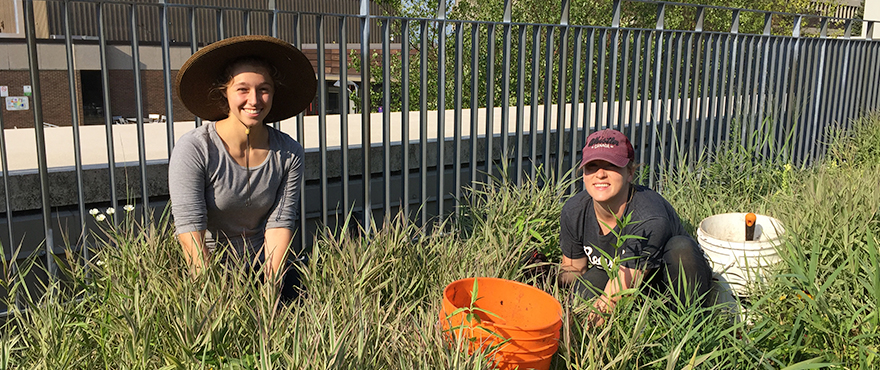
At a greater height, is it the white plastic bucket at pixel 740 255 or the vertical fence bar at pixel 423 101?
the vertical fence bar at pixel 423 101

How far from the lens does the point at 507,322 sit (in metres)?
2.58

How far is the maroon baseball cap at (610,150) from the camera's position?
2936 millimetres

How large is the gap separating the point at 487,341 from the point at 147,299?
44.5 inches

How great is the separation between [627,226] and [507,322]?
777mm

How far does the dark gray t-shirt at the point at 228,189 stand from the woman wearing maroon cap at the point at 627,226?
1243 mm

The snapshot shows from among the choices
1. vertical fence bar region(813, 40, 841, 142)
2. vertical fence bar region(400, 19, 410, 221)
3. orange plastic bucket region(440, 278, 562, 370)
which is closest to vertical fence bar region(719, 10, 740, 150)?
vertical fence bar region(813, 40, 841, 142)

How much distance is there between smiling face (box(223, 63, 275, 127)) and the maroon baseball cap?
1345 mm

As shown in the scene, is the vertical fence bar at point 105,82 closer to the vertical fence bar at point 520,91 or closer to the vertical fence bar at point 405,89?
the vertical fence bar at point 405,89

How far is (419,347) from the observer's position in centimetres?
214

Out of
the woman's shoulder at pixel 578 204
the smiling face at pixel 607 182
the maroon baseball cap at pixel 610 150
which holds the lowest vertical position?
the woman's shoulder at pixel 578 204

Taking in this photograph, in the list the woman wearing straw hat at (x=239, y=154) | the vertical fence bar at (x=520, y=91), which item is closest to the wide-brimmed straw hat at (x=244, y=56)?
the woman wearing straw hat at (x=239, y=154)

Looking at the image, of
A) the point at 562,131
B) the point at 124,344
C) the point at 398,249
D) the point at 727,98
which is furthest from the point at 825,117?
the point at 124,344

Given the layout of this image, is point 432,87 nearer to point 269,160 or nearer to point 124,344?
point 269,160

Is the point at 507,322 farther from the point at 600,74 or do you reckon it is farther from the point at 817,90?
the point at 817,90
